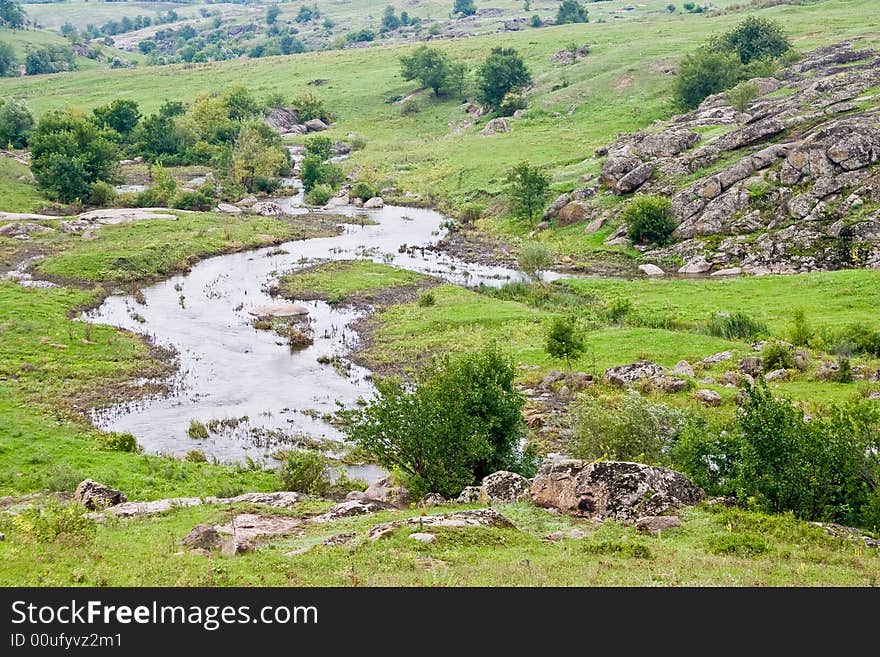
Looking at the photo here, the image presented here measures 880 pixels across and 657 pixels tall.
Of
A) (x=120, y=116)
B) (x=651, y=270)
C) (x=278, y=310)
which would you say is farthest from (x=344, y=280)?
(x=120, y=116)

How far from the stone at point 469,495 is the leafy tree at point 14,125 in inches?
4775

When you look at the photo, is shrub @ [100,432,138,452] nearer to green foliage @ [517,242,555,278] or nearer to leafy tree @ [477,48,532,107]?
green foliage @ [517,242,555,278]

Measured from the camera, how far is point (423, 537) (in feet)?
65.2

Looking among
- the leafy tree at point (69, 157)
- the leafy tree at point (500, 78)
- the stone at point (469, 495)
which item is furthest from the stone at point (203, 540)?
the leafy tree at point (500, 78)

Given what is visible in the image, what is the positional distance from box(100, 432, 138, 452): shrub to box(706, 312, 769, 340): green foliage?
34490 millimetres

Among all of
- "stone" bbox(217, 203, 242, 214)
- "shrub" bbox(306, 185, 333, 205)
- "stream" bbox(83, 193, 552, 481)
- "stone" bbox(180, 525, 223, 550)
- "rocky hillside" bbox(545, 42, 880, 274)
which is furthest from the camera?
"shrub" bbox(306, 185, 333, 205)

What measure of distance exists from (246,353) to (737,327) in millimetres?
31405

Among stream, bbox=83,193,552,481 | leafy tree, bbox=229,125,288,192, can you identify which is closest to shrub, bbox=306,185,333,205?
leafy tree, bbox=229,125,288,192

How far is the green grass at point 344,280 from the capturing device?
2653 inches

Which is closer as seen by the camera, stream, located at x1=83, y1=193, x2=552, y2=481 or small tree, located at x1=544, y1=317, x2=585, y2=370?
stream, located at x1=83, y1=193, x2=552, y2=481

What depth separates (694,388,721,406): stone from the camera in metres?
39.2

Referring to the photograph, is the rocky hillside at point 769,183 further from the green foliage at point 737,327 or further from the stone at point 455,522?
the stone at point 455,522

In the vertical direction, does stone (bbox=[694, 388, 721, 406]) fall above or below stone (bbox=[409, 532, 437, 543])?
below

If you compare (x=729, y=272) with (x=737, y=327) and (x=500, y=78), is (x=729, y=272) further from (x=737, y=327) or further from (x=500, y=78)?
(x=500, y=78)
